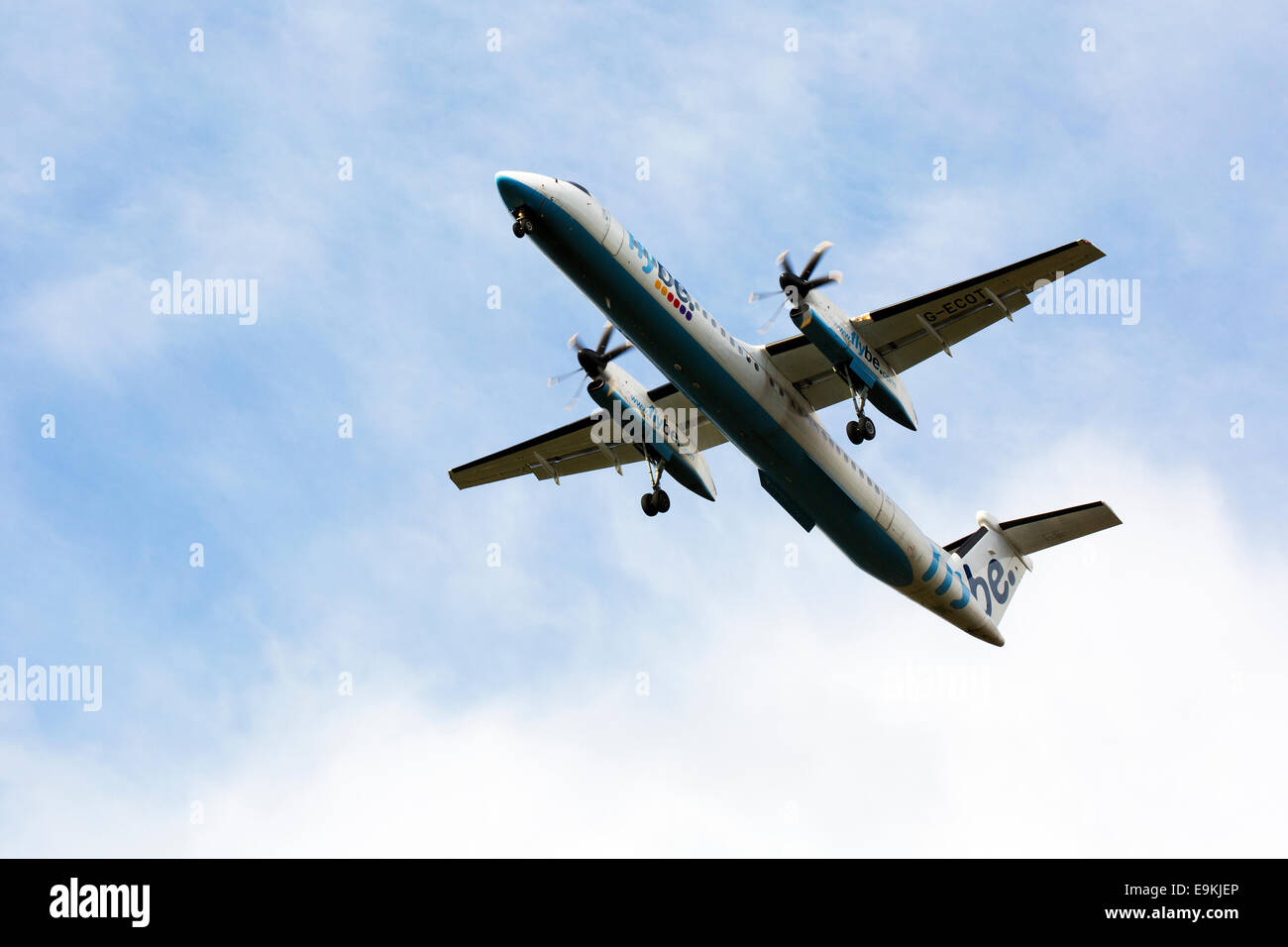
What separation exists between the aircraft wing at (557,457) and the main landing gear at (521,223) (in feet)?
30.0

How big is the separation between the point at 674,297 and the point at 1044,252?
8468 mm

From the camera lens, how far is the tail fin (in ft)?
113

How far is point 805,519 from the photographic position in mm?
31078

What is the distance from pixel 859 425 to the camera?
29.8 m

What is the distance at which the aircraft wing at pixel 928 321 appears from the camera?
1139 inches

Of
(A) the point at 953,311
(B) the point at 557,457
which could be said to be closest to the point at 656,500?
(B) the point at 557,457

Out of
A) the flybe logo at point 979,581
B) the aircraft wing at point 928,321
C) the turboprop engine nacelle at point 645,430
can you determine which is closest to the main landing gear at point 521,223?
the turboprop engine nacelle at point 645,430

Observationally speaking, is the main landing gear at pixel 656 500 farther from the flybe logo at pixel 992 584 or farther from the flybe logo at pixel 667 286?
the flybe logo at pixel 992 584

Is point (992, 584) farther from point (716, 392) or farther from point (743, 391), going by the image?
point (716, 392)

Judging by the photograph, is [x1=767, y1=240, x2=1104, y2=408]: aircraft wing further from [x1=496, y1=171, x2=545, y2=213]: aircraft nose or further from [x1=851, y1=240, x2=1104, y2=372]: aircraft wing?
[x1=496, y1=171, x2=545, y2=213]: aircraft nose

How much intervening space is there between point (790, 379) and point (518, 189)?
8.68 m

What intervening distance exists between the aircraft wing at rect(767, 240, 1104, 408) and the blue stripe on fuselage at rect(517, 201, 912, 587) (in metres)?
2.09
